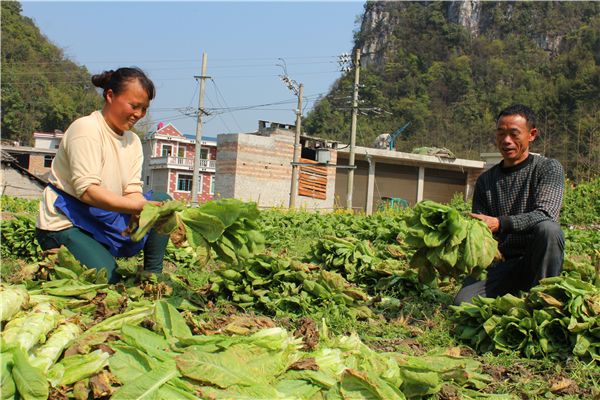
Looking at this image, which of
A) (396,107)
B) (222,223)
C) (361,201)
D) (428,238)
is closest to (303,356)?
(222,223)

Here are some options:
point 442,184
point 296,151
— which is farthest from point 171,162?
point 296,151

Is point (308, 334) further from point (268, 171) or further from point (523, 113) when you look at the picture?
point (268, 171)

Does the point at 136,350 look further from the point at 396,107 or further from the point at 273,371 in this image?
the point at 396,107

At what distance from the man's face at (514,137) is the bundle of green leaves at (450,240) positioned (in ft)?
2.58

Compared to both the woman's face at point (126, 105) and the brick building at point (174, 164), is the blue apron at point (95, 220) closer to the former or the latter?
the woman's face at point (126, 105)

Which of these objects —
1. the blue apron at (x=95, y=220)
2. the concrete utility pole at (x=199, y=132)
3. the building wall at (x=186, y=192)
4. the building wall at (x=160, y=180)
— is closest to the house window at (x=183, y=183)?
the building wall at (x=186, y=192)

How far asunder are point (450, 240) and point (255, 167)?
25.7 meters

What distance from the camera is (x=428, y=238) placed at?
4.11 metres

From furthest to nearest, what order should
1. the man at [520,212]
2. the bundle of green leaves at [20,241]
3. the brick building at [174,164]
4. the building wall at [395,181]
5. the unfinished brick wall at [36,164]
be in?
1. the brick building at [174,164]
2. the unfinished brick wall at [36,164]
3. the building wall at [395,181]
4. the bundle of green leaves at [20,241]
5. the man at [520,212]

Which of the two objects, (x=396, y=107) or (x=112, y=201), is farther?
(x=396, y=107)

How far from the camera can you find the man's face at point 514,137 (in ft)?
14.8

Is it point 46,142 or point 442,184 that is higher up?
point 46,142

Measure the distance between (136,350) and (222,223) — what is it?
117 cm

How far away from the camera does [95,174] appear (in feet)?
13.1
